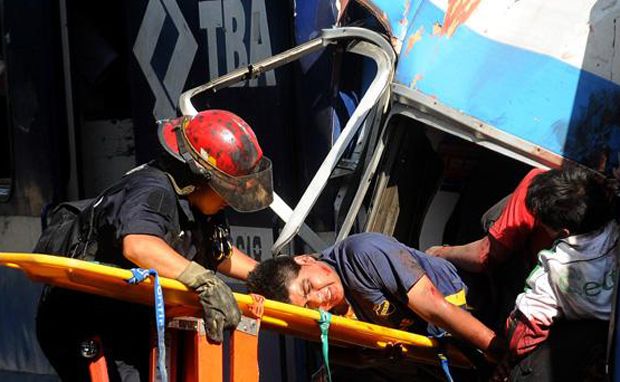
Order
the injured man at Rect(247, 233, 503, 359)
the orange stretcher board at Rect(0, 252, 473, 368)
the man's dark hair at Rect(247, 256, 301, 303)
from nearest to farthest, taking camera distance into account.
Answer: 1. the orange stretcher board at Rect(0, 252, 473, 368)
2. the injured man at Rect(247, 233, 503, 359)
3. the man's dark hair at Rect(247, 256, 301, 303)

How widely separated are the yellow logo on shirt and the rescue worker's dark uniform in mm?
656

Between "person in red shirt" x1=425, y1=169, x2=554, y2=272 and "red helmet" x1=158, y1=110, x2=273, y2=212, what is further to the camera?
"person in red shirt" x1=425, y1=169, x2=554, y2=272

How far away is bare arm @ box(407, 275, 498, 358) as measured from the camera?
3.78 meters

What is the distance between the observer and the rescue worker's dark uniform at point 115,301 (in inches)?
150

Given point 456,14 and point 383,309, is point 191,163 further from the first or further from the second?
point 456,14

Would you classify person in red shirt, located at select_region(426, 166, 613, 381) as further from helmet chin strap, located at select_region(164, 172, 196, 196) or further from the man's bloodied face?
helmet chin strap, located at select_region(164, 172, 196, 196)

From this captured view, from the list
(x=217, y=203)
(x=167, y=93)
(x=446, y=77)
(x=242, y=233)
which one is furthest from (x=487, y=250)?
(x=167, y=93)

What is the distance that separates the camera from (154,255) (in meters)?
3.59

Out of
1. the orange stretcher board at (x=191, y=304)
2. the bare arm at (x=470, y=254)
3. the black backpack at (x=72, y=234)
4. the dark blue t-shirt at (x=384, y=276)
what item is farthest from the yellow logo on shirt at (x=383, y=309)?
the black backpack at (x=72, y=234)

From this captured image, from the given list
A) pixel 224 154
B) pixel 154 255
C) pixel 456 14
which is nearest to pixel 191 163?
Answer: pixel 224 154

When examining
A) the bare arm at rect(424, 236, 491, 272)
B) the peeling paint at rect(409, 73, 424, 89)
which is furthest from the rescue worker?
the bare arm at rect(424, 236, 491, 272)

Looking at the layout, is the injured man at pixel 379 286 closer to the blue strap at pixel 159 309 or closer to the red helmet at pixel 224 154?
the red helmet at pixel 224 154

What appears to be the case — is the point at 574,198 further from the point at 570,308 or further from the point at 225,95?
the point at 225,95

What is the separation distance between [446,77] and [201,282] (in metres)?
1.31
